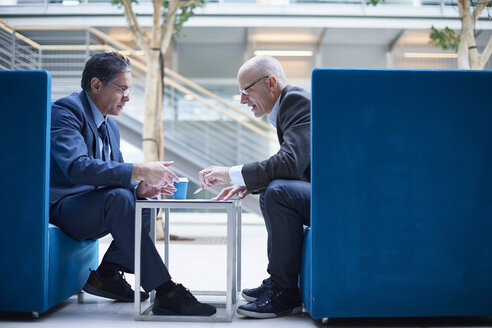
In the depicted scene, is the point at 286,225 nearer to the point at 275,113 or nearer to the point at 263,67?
the point at 275,113

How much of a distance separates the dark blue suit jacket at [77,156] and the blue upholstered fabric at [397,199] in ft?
2.46

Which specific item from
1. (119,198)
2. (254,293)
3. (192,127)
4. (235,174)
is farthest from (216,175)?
(192,127)

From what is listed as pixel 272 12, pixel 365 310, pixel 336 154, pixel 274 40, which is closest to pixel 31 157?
pixel 336 154

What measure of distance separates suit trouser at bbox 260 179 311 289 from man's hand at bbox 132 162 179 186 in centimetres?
37

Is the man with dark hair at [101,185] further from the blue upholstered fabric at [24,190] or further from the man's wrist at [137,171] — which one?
the blue upholstered fabric at [24,190]

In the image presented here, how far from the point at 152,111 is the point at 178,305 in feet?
11.7

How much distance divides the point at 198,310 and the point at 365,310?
1.95 feet

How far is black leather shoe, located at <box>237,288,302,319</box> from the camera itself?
1908 mm

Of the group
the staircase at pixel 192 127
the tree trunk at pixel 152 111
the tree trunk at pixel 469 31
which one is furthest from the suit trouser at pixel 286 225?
the staircase at pixel 192 127

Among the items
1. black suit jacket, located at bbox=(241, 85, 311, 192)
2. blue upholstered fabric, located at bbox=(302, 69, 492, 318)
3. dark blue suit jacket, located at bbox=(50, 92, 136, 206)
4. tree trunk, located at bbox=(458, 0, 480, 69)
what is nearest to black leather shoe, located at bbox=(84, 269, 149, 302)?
dark blue suit jacket, located at bbox=(50, 92, 136, 206)

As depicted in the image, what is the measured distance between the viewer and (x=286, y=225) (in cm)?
190

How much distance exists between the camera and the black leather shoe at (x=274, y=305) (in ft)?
6.26

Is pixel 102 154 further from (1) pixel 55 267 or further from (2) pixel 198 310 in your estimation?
(2) pixel 198 310

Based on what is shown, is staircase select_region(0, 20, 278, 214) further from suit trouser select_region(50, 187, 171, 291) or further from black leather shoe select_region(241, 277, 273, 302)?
suit trouser select_region(50, 187, 171, 291)
